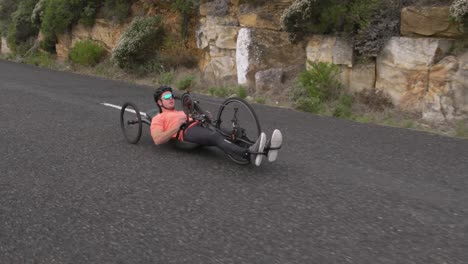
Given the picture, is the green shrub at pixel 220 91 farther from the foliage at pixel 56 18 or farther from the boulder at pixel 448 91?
the foliage at pixel 56 18

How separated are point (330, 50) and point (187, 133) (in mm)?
6387

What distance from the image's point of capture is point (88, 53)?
19469 mm

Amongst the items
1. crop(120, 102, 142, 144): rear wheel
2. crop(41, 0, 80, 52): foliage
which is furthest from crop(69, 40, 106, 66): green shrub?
crop(120, 102, 142, 144): rear wheel

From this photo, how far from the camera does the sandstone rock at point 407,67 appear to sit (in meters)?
9.16

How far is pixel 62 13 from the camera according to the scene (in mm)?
21719

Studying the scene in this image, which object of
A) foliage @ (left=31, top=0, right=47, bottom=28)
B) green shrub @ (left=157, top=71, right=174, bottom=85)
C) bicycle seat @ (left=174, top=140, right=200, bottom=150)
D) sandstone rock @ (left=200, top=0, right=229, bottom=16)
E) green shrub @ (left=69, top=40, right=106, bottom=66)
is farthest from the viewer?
foliage @ (left=31, top=0, right=47, bottom=28)

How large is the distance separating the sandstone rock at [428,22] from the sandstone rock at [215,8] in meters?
6.30

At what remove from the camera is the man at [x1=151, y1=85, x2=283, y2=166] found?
4859 mm

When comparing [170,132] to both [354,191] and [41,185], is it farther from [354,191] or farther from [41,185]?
[354,191]

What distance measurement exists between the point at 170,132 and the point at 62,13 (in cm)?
1842

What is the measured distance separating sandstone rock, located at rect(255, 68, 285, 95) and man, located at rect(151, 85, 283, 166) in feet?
21.3

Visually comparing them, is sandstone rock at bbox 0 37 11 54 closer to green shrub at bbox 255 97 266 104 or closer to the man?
green shrub at bbox 255 97 266 104

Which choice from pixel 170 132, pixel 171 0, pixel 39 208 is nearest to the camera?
pixel 39 208

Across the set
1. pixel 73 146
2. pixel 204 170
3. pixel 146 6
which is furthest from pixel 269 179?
pixel 146 6
